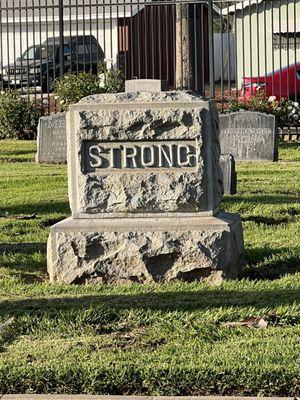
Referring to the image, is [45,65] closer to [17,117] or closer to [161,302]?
[17,117]

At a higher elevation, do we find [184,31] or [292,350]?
[184,31]

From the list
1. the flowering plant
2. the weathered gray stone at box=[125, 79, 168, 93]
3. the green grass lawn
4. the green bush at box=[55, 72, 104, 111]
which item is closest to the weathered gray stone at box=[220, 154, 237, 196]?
the green grass lawn

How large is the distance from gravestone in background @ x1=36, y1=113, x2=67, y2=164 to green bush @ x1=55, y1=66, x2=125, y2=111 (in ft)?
9.67

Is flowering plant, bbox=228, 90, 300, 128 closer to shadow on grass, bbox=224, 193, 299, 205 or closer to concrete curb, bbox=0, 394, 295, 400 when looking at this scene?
shadow on grass, bbox=224, 193, 299, 205

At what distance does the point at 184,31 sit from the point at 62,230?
46.2 feet

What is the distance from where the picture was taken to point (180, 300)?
25.6 feet

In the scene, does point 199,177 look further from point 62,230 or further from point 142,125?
point 62,230

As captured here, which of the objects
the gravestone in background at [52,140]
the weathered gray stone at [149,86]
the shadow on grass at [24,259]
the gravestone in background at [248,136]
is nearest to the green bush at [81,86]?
the gravestone in background at [52,140]

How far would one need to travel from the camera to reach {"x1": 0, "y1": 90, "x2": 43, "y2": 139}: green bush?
21094 mm

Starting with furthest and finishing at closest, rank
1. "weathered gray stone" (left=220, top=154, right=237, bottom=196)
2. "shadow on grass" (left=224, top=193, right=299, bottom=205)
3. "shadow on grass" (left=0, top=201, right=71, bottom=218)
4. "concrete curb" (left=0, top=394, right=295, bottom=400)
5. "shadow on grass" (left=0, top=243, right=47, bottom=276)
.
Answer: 1. "weathered gray stone" (left=220, top=154, right=237, bottom=196)
2. "shadow on grass" (left=224, top=193, right=299, bottom=205)
3. "shadow on grass" (left=0, top=201, right=71, bottom=218)
4. "shadow on grass" (left=0, top=243, right=47, bottom=276)
5. "concrete curb" (left=0, top=394, right=295, bottom=400)

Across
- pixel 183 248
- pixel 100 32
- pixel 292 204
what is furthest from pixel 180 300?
pixel 100 32

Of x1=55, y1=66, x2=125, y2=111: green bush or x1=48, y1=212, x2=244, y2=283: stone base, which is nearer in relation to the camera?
x1=48, y1=212, x2=244, y2=283: stone base

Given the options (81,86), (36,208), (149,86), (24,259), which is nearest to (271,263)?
(149,86)

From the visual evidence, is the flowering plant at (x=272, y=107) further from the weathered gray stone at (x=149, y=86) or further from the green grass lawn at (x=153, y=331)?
the weathered gray stone at (x=149, y=86)
